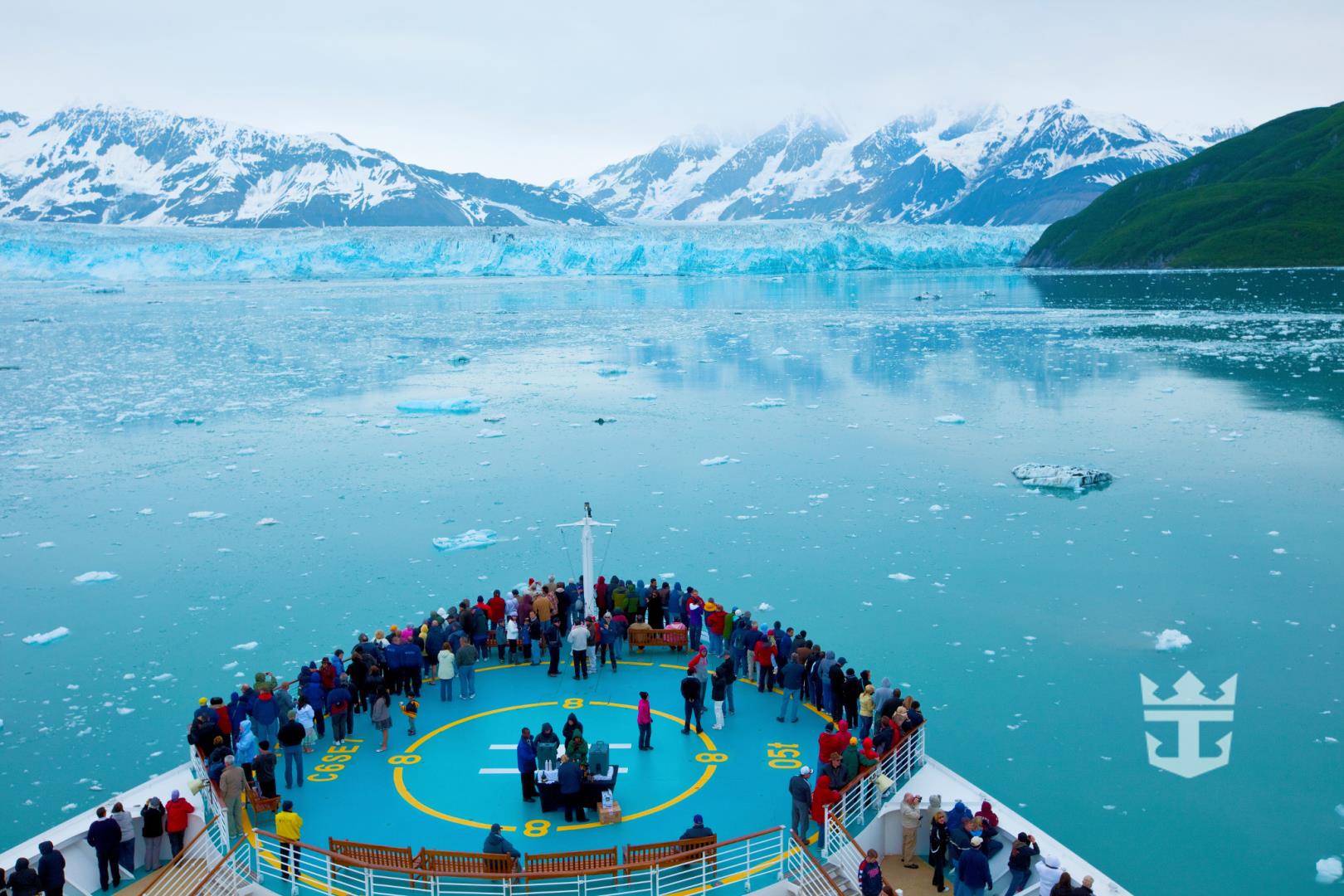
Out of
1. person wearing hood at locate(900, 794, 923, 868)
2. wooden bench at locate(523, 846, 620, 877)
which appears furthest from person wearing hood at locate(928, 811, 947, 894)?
wooden bench at locate(523, 846, 620, 877)

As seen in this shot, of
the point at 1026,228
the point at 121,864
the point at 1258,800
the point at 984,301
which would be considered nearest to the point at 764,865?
the point at 1258,800

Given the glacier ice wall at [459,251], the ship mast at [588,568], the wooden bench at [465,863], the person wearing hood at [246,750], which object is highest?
the glacier ice wall at [459,251]

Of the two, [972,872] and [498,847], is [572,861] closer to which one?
[498,847]

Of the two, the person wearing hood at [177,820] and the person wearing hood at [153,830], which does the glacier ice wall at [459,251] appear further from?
the person wearing hood at [153,830]

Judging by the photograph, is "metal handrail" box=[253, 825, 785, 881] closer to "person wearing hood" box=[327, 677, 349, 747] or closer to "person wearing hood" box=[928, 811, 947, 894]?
"person wearing hood" box=[928, 811, 947, 894]

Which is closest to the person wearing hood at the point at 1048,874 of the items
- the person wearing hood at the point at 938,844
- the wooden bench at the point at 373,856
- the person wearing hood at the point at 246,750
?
the person wearing hood at the point at 938,844
